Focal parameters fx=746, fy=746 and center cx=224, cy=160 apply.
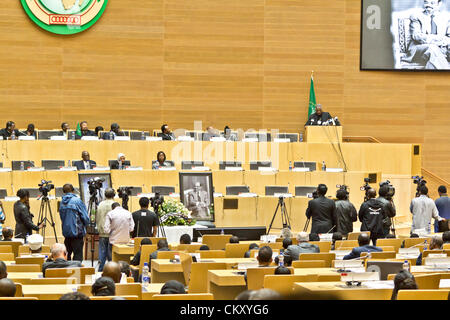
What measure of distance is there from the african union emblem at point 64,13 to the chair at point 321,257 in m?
13.7

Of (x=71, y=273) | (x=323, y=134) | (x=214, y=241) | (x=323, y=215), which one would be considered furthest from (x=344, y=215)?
(x=71, y=273)

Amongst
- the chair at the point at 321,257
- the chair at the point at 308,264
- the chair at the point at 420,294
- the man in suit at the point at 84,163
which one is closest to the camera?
Result: the chair at the point at 420,294

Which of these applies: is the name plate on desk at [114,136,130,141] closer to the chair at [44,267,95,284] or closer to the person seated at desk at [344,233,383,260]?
the person seated at desk at [344,233,383,260]

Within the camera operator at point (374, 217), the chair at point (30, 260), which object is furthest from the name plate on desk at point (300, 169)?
the chair at point (30, 260)

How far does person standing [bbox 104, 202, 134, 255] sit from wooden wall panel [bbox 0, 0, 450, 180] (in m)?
9.43

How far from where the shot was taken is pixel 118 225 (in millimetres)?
11195

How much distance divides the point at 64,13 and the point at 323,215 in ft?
36.4

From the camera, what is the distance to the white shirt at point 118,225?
440 inches

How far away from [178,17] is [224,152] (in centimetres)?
535

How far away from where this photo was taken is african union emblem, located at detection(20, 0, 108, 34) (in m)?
20.0

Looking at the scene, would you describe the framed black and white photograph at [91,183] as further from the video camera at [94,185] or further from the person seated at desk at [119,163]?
the person seated at desk at [119,163]

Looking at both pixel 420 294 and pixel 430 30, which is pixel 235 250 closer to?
pixel 420 294

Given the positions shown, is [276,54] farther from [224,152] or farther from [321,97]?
[224,152]
